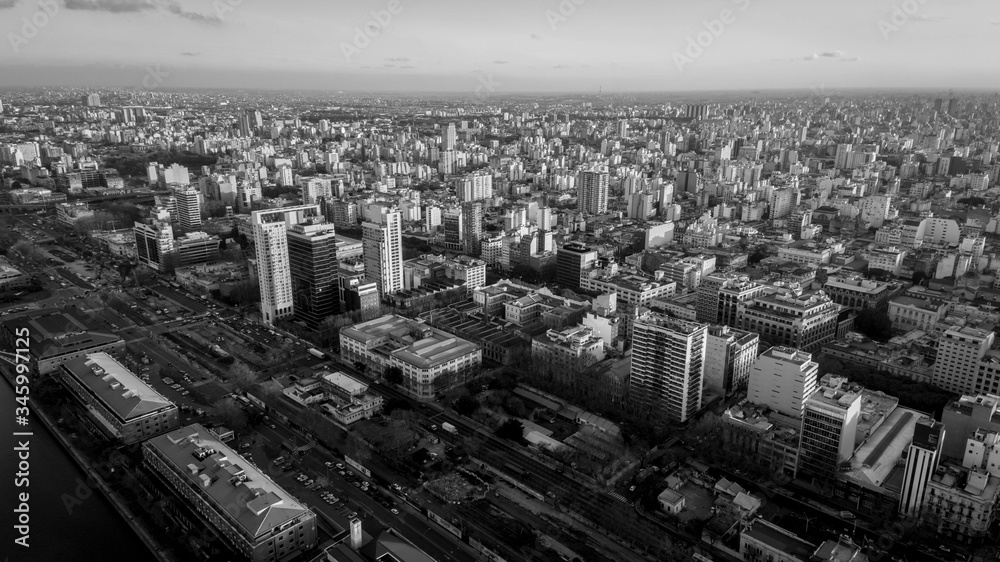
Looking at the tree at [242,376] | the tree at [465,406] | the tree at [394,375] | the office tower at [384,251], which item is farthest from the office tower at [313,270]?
the tree at [465,406]

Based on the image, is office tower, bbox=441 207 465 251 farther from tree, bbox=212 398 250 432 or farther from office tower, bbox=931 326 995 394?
office tower, bbox=931 326 995 394

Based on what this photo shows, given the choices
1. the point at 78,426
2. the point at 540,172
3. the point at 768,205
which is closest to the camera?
the point at 78,426

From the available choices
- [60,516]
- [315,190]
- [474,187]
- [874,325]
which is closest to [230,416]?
[60,516]

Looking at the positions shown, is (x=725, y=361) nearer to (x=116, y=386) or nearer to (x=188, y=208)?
(x=116, y=386)

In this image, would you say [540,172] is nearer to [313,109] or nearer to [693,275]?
[693,275]

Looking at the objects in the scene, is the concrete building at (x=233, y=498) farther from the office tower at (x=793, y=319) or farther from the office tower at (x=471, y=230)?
the office tower at (x=471, y=230)

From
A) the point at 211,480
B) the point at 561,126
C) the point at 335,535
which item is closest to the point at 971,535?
the point at 335,535
